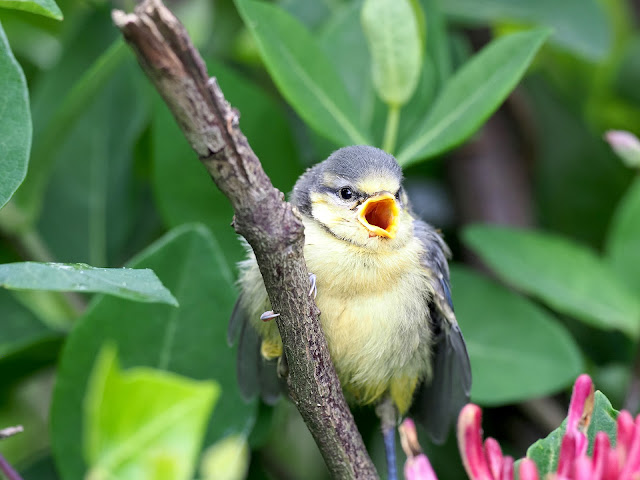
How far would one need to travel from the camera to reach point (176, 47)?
0.98 meters

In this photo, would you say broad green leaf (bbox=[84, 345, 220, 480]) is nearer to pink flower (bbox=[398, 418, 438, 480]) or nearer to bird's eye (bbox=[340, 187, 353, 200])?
pink flower (bbox=[398, 418, 438, 480])

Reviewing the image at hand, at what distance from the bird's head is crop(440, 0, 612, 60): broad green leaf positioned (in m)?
0.86

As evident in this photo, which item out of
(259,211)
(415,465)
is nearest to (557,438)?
(415,465)

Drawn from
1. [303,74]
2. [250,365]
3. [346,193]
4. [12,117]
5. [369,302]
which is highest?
[12,117]

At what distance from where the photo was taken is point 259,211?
3.72 ft

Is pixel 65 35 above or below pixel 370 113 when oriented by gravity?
above

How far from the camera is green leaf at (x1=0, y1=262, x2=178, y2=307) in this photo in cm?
106

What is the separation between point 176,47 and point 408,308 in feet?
3.56

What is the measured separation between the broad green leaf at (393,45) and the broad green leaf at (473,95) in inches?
4.1

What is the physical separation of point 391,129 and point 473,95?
0.25 meters

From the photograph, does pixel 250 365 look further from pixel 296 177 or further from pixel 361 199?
pixel 296 177

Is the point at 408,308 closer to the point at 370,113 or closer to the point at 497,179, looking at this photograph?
the point at 370,113

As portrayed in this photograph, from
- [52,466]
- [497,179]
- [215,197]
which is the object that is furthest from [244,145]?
[497,179]

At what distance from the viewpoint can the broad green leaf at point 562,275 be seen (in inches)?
83.9
